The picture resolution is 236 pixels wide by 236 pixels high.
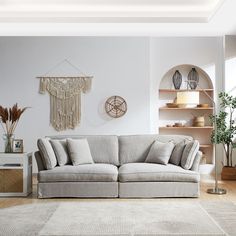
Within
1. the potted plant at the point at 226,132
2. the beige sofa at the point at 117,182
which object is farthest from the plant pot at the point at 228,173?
the beige sofa at the point at 117,182

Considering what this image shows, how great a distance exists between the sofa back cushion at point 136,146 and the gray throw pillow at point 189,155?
408 mm

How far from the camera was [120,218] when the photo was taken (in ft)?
15.2

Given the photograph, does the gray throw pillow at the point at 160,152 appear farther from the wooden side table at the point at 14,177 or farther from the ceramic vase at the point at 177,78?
the ceramic vase at the point at 177,78

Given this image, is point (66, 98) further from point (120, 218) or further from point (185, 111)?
point (120, 218)

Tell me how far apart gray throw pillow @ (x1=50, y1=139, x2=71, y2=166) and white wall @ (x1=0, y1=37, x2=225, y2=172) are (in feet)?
6.11

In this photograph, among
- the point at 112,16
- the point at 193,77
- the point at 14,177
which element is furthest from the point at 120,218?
the point at 193,77

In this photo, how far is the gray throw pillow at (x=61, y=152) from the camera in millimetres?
6001

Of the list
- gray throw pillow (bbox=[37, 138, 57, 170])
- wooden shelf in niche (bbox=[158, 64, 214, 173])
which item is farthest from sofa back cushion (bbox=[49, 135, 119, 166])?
wooden shelf in niche (bbox=[158, 64, 214, 173])

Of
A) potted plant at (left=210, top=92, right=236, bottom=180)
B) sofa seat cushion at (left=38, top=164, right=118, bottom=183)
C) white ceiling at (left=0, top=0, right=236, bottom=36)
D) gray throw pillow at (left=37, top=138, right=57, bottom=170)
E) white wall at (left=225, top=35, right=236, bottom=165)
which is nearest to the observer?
sofa seat cushion at (left=38, top=164, right=118, bottom=183)

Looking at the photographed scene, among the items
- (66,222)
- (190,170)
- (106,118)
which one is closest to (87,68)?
(106,118)

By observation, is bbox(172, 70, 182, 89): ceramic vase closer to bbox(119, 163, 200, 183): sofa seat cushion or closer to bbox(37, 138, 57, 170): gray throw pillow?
bbox(119, 163, 200, 183): sofa seat cushion

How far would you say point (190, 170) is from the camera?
19.2 feet

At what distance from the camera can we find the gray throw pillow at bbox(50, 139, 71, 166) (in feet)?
19.7

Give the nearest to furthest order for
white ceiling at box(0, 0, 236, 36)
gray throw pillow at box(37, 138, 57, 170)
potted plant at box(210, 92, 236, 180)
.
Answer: gray throw pillow at box(37, 138, 57, 170) → white ceiling at box(0, 0, 236, 36) → potted plant at box(210, 92, 236, 180)
